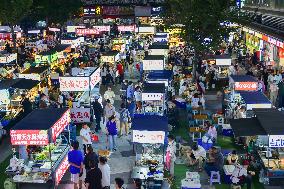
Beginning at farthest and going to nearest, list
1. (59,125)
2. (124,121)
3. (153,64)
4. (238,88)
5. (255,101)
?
(153,64) → (238,88) → (124,121) → (255,101) → (59,125)

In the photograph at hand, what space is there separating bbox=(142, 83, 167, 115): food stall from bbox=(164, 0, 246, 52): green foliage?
36.9 ft

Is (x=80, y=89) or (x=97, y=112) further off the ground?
(x=80, y=89)

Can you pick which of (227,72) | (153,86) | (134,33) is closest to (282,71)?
(227,72)

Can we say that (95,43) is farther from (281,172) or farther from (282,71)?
(281,172)

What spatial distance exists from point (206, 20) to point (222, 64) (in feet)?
12.7

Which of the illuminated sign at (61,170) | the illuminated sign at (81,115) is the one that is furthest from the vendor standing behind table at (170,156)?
the illuminated sign at (81,115)

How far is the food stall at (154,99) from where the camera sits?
85.0 ft

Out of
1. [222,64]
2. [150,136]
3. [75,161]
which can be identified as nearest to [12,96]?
[75,161]

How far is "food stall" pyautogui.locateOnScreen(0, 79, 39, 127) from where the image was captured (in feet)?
89.7

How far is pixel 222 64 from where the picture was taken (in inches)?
1469

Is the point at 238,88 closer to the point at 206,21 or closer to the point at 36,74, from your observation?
the point at 206,21

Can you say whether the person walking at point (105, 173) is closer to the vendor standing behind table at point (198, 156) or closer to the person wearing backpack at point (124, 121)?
the vendor standing behind table at point (198, 156)

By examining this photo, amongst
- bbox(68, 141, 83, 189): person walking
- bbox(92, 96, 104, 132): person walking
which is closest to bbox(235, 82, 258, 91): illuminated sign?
bbox(92, 96, 104, 132): person walking

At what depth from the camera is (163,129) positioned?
734 inches
